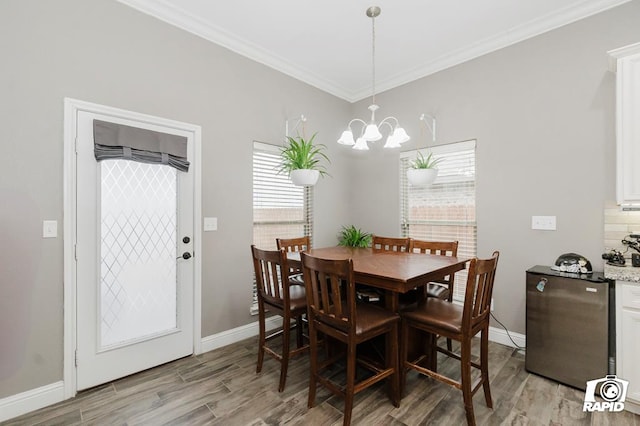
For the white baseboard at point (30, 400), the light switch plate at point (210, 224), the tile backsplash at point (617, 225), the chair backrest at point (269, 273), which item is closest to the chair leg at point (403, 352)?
the chair backrest at point (269, 273)

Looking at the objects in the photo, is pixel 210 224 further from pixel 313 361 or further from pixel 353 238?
pixel 353 238

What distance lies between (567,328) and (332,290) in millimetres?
1926

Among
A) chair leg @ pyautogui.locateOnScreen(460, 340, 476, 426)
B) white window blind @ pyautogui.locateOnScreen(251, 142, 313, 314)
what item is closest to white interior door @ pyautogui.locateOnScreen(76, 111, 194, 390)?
white window blind @ pyautogui.locateOnScreen(251, 142, 313, 314)

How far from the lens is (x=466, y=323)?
6.06 feet

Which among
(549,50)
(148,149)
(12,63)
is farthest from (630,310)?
(12,63)

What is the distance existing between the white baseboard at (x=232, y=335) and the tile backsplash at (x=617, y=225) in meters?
3.27

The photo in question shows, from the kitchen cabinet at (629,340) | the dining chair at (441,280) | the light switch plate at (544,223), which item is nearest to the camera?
the kitchen cabinet at (629,340)

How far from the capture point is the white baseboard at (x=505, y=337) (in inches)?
117

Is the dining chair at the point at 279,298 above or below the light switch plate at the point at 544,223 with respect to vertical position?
below

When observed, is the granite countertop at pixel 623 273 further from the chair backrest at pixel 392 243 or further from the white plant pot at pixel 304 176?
the white plant pot at pixel 304 176

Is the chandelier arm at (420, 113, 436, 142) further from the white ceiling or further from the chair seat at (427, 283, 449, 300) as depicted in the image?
the chair seat at (427, 283, 449, 300)

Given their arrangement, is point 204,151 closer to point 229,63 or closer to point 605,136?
point 229,63

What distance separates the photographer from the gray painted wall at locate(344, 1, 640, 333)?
256 centimetres

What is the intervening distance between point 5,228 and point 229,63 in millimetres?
2334
